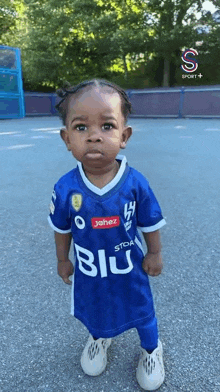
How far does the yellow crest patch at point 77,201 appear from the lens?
1.18 m

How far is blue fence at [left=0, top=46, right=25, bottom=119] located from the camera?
44.7 ft

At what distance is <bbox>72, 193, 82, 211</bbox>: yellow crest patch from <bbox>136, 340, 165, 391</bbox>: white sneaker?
2.57ft

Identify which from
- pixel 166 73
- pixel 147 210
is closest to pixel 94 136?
pixel 147 210

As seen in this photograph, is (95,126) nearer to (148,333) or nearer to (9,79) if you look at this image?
(148,333)

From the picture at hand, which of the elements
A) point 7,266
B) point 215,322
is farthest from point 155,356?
point 7,266

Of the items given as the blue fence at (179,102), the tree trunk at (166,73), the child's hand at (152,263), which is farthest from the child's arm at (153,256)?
the tree trunk at (166,73)

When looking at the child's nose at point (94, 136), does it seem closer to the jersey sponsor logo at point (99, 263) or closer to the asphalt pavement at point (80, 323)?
the jersey sponsor logo at point (99, 263)

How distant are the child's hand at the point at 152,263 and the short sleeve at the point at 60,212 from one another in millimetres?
356

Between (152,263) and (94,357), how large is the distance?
53 centimetres

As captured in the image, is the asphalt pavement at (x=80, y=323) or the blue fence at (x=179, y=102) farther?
the blue fence at (x=179, y=102)

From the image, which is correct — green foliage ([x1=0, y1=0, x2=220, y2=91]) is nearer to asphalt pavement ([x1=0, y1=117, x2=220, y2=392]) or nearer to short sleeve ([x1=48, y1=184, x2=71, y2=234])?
asphalt pavement ([x1=0, y1=117, x2=220, y2=392])

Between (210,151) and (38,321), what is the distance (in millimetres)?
5618

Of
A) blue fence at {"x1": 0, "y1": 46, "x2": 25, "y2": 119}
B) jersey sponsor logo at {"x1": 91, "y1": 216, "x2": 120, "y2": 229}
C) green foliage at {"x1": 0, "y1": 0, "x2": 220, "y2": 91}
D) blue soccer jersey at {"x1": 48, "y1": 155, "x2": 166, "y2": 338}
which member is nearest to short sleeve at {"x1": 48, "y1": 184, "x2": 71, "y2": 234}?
blue soccer jersey at {"x1": 48, "y1": 155, "x2": 166, "y2": 338}

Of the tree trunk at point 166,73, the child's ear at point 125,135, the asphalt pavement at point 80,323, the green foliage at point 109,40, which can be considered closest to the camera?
the child's ear at point 125,135
